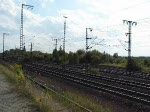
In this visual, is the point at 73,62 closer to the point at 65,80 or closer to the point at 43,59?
the point at 43,59

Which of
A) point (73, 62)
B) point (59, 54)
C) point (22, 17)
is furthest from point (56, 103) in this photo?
point (59, 54)

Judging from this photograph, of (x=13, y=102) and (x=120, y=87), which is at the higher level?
(x=120, y=87)

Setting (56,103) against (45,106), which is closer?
(45,106)

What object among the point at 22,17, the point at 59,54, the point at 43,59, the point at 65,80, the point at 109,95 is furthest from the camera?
the point at 43,59

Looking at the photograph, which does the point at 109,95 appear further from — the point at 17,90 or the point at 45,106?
the point at 45,106

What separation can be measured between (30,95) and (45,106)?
18.1 ft

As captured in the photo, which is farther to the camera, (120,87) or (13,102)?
(120,87)

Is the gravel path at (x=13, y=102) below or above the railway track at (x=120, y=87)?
below

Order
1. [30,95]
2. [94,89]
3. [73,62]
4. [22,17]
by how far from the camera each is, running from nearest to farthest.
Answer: [30,95], [94,89], [22,17], [73,62]

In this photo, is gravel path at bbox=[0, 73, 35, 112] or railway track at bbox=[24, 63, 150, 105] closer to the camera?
gravel path at bbox=[0, 73, 35, 112]

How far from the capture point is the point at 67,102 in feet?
57.0

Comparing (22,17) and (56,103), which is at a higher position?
(22,17)

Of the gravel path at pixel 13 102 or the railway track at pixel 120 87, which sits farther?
the railway track at pixel 120 87

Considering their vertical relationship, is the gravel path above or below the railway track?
below
